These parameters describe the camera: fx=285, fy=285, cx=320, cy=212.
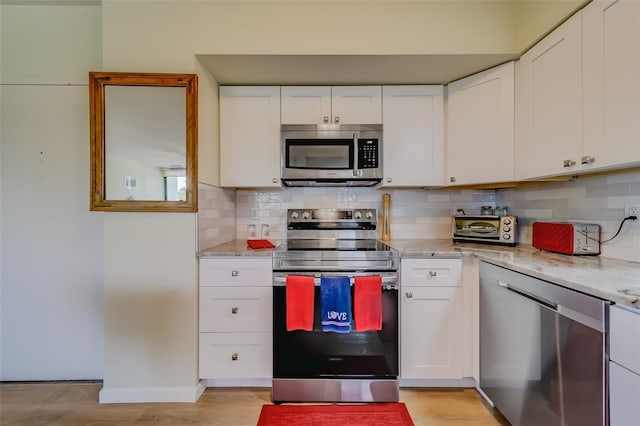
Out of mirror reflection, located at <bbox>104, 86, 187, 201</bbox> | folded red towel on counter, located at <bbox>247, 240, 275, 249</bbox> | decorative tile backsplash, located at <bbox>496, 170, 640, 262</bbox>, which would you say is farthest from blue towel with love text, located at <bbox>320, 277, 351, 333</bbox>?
decorative tile backsplash, located at <bbox>496, 170, 640, 262</bbox>

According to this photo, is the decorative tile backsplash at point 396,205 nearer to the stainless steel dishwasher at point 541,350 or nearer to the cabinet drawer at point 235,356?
the cabinet drawer at point 235,356

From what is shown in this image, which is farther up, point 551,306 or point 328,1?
point 328,1

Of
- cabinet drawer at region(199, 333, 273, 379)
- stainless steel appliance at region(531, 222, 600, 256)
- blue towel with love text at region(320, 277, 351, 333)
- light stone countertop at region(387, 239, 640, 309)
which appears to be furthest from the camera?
cabinet drawer at region(199, 333, 273, 379)

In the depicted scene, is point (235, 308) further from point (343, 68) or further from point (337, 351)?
point (343, 68)

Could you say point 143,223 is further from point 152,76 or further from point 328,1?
point 328,1

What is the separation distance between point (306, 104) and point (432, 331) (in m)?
1.86

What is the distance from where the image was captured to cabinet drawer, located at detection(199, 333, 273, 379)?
186 centimetres

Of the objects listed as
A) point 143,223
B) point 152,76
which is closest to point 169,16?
point 152,76

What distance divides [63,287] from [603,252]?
3.53 m

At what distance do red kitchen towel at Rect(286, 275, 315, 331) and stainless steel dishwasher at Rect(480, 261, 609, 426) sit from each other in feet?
3.54

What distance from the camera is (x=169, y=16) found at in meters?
1.81

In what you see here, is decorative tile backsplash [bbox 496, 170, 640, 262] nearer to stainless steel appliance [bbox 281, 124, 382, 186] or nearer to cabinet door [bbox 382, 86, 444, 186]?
cabinet door [bbox 382, 86, 444, 186]

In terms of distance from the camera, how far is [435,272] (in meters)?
1.87

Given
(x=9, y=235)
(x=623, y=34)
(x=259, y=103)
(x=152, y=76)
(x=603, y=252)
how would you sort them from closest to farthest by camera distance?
1. (x=623, y=34)
2. (x=603, y=252)
3. (x=152, y=76)
4. (x=9, y=235)
5. (x=259, y=103)
